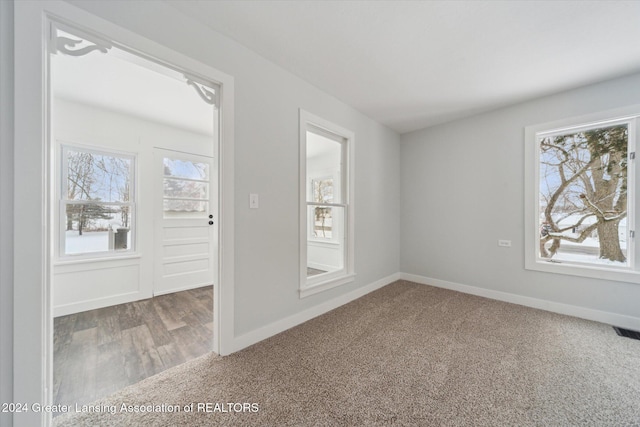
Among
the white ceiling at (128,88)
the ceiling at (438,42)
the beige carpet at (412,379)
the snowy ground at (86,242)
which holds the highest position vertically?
the ceiling at (438,42)

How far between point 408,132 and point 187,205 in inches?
153

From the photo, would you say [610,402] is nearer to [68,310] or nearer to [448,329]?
[448,329]

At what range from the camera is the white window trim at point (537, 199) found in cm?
234

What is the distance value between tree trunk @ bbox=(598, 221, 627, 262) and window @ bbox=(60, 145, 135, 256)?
5.75 meters

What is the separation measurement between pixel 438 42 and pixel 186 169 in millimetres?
3702

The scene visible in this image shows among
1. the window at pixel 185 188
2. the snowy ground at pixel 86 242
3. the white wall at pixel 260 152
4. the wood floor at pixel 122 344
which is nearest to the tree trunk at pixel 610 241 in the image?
the white wall at pixel 260 152

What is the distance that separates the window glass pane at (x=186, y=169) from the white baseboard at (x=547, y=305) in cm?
405

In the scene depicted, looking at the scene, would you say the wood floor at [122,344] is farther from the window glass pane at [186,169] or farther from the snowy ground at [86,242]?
the window glass pane at [186,169]

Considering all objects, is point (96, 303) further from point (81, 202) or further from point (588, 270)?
point (588, 270)

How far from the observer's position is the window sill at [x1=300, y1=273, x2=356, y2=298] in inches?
100

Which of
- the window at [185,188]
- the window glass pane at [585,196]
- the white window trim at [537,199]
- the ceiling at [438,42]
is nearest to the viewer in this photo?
the ceiling at [438,42]

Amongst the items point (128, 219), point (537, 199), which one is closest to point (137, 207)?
point (128, 219)

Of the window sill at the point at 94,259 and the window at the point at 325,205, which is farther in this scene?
the window sill at the point at 94,259

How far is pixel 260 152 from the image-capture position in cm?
215
